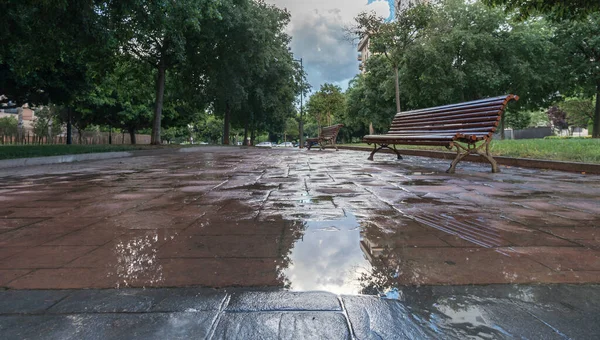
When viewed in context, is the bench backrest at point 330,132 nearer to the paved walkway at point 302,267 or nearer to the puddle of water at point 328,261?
the paved walkway at point 302,267

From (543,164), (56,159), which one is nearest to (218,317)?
(543,164)

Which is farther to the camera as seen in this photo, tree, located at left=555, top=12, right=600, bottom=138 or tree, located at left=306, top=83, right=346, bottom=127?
tree, located at left=306, top=83, right=346, bottom=127

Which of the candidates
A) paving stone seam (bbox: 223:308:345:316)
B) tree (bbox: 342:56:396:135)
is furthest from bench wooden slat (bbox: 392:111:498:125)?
tree (bbox: 342:56:396:135)

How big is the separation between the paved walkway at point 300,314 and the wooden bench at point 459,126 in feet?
17.2

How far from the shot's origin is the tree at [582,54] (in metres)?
23.7

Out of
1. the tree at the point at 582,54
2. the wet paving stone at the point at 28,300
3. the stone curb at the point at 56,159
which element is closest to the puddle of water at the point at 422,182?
the wet paving stone at the point at 28,300

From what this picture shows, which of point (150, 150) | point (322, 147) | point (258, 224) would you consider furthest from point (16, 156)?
point (322, 147)

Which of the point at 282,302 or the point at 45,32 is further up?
the point at 45,32

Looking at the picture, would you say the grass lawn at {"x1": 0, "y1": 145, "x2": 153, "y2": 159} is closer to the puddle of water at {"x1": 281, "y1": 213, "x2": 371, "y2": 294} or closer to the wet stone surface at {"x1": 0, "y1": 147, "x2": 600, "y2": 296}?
the wet stone surface at {"x1": 0, "y1": 147, "x2": 600, "y2": 296}

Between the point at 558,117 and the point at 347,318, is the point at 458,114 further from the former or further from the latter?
the point at 558,117

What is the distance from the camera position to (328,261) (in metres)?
2.27

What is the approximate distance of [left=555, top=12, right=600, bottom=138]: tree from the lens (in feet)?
77.7

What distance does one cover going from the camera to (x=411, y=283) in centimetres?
193

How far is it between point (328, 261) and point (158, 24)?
408 inches
